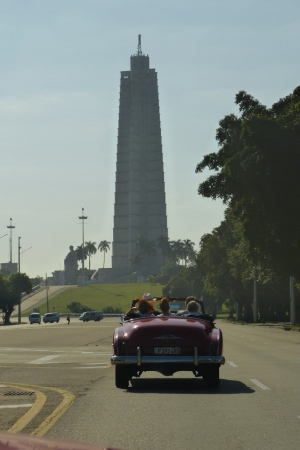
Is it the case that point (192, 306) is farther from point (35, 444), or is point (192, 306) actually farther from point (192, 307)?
point (35, 444)

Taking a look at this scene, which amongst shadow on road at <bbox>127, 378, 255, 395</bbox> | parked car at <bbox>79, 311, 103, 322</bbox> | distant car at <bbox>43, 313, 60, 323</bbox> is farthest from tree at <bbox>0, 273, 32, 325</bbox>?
shadow on road at <bbox>127, 378, 255, 395</bbox>

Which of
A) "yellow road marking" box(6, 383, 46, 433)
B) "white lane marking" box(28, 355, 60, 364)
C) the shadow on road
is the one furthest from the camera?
"white lane marking" box(28, 355, 60, 364)

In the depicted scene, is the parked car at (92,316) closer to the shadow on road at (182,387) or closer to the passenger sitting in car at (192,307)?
the shadow on road at (182,387)

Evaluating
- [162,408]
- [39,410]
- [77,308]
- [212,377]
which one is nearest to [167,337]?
[212,377]

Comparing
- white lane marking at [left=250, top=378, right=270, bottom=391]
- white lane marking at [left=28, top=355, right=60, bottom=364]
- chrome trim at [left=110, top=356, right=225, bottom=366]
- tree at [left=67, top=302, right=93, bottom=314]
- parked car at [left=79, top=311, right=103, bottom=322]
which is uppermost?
tree at [left=67, top=302, right=93, bottom=314]

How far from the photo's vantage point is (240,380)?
15.6 metres

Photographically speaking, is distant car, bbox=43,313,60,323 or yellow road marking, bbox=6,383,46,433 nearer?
yellow road marking, bbox=6,383,46,433

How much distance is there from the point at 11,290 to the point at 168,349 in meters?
110

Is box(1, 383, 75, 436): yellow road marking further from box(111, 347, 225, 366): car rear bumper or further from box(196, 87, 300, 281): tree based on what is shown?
box(196, 87, 300, 281): tree

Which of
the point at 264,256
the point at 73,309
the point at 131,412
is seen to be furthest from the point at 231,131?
the point at 73,309

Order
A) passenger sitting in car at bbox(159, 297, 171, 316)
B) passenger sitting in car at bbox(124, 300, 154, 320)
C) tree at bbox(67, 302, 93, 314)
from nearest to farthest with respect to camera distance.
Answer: passenger sitting in car at bbox(124, 300, 154, 320)
passenger sitting in car at bbox(159, 297, 171, 316)
tree at bbox(67, 302, 93, 314)

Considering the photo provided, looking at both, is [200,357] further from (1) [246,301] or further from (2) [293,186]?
(1) [246,301]

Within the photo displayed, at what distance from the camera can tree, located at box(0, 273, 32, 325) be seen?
388 feet

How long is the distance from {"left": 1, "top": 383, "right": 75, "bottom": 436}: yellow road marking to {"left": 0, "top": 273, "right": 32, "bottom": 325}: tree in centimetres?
10201
